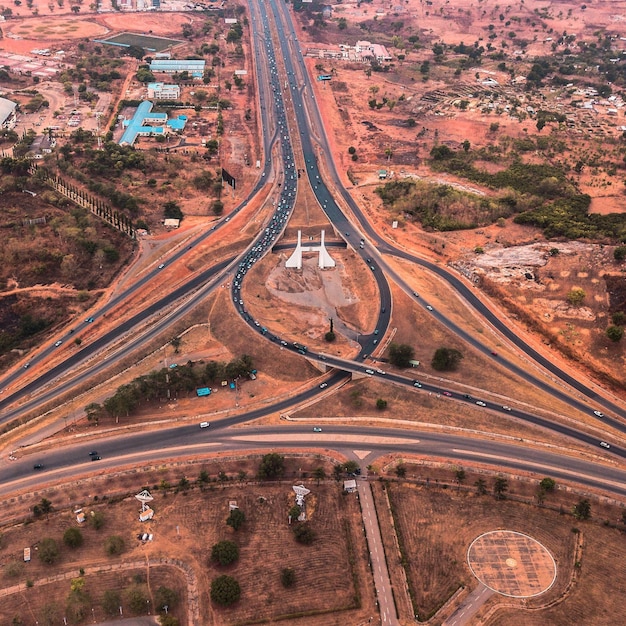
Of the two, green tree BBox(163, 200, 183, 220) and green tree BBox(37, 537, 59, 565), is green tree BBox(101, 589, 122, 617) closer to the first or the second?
green tree BBox(37, 537, 59, 565)

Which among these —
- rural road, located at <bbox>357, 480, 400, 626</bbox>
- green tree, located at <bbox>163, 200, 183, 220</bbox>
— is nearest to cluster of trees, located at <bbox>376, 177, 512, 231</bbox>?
green tree, located at <bbox>163, 200, 183, 220</bbox>

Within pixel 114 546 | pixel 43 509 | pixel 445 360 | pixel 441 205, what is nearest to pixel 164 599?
pixel 114 546

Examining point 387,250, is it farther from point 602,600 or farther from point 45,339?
point 602,600

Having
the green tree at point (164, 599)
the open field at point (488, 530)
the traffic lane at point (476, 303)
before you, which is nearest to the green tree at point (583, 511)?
the open field at point (488, 530)

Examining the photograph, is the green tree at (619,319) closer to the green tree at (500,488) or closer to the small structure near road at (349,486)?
the green tree at (500,488)

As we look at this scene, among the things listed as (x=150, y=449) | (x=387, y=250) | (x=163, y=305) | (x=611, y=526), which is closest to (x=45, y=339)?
(x=163, y=305)

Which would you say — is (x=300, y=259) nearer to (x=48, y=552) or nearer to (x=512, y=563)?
(x=512, y=563)

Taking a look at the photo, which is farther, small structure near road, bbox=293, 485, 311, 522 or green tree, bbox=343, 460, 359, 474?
green tree, bbox=343, 460, 359, 474
